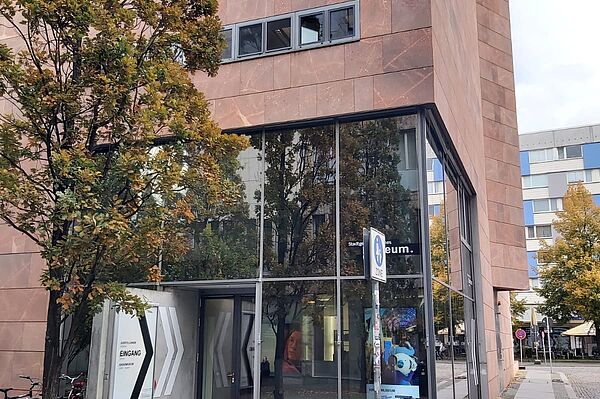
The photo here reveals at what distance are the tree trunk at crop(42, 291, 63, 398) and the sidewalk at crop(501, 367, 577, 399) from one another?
15474 millimetres

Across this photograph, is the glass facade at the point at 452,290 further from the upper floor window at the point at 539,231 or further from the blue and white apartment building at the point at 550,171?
the upper floor window at the point at 539,231

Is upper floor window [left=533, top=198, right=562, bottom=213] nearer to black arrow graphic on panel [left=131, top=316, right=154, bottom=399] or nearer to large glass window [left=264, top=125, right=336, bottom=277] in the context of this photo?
large glass window [left=264, top=125, right=336, bottom=277]

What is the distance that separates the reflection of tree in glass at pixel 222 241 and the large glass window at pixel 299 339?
2.49 feet

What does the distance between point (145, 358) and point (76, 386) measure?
2014 mm

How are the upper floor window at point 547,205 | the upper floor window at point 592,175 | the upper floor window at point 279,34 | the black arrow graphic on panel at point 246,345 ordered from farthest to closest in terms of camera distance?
the upper floor window at point 547,205 → the upper floor window at point 592,175 → the upper floor window at point 279,34 → the black arrow graphic on panel at point 246,345

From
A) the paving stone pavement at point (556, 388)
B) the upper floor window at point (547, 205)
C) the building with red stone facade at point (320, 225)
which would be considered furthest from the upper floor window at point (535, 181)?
the building with red stone facade at point (320, 225)

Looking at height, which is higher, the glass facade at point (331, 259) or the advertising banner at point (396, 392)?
the glass facade at point (331, 259)

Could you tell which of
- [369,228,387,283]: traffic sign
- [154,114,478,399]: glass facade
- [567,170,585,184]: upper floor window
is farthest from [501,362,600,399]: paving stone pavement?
[567,170,585,184]: upper floor window

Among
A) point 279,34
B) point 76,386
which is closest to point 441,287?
point 279,34

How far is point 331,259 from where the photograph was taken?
977 cm

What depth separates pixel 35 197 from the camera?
6613 mm

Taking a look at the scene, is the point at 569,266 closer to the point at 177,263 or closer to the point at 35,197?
the point at 177,263

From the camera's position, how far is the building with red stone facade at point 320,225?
9.31m

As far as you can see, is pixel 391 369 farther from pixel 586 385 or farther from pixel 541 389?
pixel 586 385
